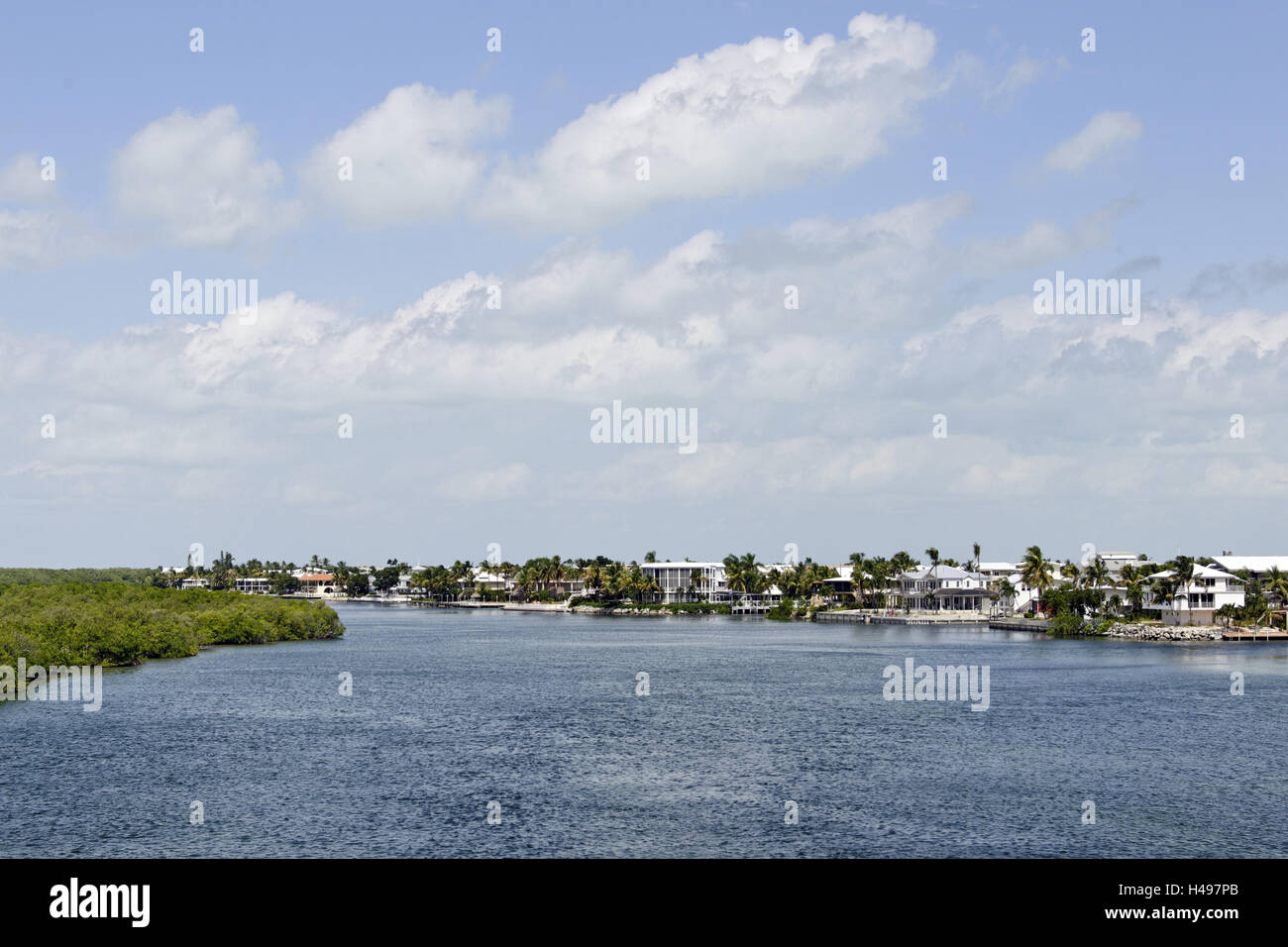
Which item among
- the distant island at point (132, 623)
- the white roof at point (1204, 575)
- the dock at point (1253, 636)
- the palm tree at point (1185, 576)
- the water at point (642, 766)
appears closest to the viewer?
the water at point (642, 766)

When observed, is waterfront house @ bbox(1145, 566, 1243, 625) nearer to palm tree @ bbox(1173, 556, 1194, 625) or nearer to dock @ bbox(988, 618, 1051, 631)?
palm tree @ bbox(1173, 556, 1194, 625)

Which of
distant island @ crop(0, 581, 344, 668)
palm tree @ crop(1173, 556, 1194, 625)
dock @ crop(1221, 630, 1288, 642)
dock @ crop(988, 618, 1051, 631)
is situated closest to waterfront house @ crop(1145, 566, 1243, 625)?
palm tree @ crop(1173, 556, 1194, 625)

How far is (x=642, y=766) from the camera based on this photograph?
196 ft

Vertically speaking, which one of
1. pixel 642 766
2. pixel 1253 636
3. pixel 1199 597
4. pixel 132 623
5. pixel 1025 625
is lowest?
pixel 1025 625

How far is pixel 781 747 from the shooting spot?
6556cm

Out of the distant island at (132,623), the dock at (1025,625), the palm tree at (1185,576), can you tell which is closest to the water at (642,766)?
the distant island at (132,623)

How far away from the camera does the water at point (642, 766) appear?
147 feet

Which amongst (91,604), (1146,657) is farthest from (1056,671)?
(91,604)

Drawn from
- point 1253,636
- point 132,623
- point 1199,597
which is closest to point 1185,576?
point 1199,597

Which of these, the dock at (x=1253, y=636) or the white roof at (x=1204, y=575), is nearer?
the dock at (x=1253, y=636)

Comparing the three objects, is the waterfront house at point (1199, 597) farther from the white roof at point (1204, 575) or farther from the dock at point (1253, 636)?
the dock at point (1253, 636)

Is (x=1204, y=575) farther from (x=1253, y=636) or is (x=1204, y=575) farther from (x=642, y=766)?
(x=642, y=766)
